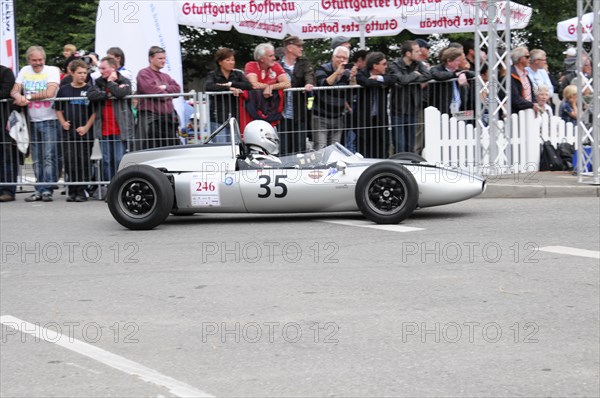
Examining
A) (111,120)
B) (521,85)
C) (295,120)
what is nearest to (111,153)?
(111,120)

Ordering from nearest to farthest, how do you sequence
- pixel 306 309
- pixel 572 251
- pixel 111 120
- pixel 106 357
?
pixel 106 357 → pixel 306 309 → pixel 572 251 → pixel 111 120

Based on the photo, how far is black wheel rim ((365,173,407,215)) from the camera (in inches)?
407

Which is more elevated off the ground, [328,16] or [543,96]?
[328,16]

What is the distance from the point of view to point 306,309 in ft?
22.2

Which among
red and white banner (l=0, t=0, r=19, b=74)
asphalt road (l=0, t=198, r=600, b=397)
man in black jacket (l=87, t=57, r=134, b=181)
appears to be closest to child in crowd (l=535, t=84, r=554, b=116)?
asphalt road (l=0, t=198, r=600, b=397)

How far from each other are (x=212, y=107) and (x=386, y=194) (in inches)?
172

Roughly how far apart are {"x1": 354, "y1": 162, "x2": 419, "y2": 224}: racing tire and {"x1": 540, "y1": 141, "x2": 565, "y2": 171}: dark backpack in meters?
5.38

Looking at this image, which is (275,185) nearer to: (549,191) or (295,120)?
(295,120)

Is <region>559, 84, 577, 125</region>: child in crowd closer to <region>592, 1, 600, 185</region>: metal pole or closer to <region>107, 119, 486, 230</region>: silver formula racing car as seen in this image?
<region>592, 1, 600, 185</region>: metal pole

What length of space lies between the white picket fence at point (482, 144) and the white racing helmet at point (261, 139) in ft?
10.8

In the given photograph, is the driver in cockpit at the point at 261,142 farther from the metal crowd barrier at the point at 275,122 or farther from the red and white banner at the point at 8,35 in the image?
the red and white banner at the point at 8,35

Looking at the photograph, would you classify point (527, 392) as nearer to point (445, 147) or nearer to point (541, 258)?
point (541, 258)

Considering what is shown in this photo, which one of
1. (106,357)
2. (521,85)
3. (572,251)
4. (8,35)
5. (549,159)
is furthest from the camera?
(8,35)

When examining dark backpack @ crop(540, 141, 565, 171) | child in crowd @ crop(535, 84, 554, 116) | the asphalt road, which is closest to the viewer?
the asphalt road
